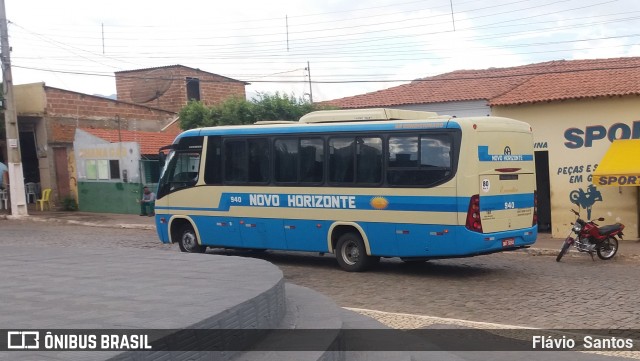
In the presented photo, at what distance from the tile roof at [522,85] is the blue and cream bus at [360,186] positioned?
722cm

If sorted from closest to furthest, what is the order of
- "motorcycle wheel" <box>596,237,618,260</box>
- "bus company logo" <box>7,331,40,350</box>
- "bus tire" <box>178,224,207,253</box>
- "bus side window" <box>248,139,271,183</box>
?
"bus company logo" <box>7,331,40,350</box> < "bus side window" <box>248,139,271,183</box> < "motorcycle wheel" <box>596,237,618,260</box> < "bus tire" <box>178,224,207,253</box>

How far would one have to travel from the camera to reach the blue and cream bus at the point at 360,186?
11523 millimetres

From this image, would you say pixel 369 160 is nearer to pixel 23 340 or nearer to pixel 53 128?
pixel 23 340

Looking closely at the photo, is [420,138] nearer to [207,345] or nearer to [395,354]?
[395,354]

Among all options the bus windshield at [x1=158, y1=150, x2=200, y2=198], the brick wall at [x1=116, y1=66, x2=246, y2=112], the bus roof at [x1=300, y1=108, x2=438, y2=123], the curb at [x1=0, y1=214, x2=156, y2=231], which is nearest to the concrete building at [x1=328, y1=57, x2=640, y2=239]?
the bus roof at [x1=300, y1=108, x2=438, y2=123]

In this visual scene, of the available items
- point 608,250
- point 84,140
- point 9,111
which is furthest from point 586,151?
point 9,111

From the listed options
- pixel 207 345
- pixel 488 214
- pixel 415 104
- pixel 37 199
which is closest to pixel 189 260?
pixel 207 345

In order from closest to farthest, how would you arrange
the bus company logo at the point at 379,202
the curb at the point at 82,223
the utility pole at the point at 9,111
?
1. the bus company logo at the point at 379,202
2. the curb at the point at 82,223
3. the utility pole at the point at 9,111

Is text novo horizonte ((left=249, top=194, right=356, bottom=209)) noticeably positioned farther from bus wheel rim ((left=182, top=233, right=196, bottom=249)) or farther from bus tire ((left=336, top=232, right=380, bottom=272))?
bus wheel rim ((left=182, top=233, right=196, bottom=249))

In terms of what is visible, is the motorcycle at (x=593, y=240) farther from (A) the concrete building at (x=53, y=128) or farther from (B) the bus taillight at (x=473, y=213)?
(A) the concrete building at (x=53, y=128)

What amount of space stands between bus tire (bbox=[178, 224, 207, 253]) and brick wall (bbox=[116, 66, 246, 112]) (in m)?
22.7

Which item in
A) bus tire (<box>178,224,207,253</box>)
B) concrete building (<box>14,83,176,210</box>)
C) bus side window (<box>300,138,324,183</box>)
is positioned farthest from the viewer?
concrete building (<box>14,83,176,210</box>)

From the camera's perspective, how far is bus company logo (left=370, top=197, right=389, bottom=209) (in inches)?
481

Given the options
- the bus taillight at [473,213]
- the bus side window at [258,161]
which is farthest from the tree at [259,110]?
the bus taillight at [473,213]
